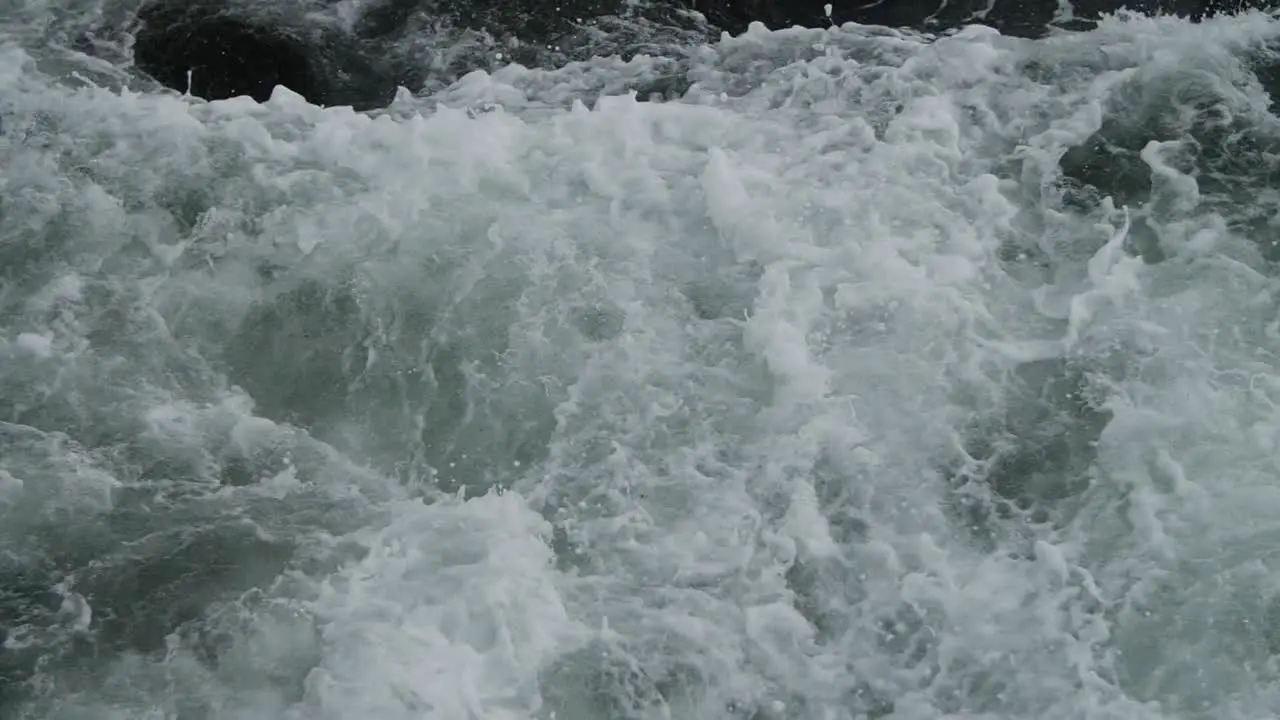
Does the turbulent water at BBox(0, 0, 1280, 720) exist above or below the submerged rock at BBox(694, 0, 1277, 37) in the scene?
below

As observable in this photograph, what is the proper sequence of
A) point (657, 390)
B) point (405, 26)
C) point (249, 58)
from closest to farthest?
point (657, 390) < point (249, 58) < point (405, 26)

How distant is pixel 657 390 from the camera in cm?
739

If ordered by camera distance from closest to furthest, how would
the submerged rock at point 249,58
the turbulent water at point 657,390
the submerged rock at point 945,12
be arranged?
the turbulent water at point 657,390, the submerged rock at point 249,58, the submerged rock at point 945,12

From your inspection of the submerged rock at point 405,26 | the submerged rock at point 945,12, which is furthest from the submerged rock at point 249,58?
the submerged rock at point 945,12

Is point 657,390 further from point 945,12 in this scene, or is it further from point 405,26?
point 945,12

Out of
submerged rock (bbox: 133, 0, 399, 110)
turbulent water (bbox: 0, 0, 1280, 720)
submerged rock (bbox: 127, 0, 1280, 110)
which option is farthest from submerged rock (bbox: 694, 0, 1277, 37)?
submerged rock (bbox: 133, 0, 399, 110)

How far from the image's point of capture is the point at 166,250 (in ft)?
26.6

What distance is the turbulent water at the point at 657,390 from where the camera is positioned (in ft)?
21.0

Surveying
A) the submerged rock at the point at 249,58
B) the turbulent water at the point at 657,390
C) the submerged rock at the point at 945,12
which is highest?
the submerged rock at the point at 945,12

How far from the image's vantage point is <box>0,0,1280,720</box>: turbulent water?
6.40 metres

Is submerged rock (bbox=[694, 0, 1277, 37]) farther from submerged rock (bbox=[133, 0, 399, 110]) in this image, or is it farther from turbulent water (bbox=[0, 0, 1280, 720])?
submerged rock (bbox=[133, 0, 399, 110])

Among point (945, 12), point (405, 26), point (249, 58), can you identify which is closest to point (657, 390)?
point (405, 26)

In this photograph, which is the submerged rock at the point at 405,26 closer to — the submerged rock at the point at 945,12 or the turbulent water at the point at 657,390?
the submerged rock at the point at 945,12

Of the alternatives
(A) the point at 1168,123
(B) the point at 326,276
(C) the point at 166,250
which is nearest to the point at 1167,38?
(A) the point at 1168,123
